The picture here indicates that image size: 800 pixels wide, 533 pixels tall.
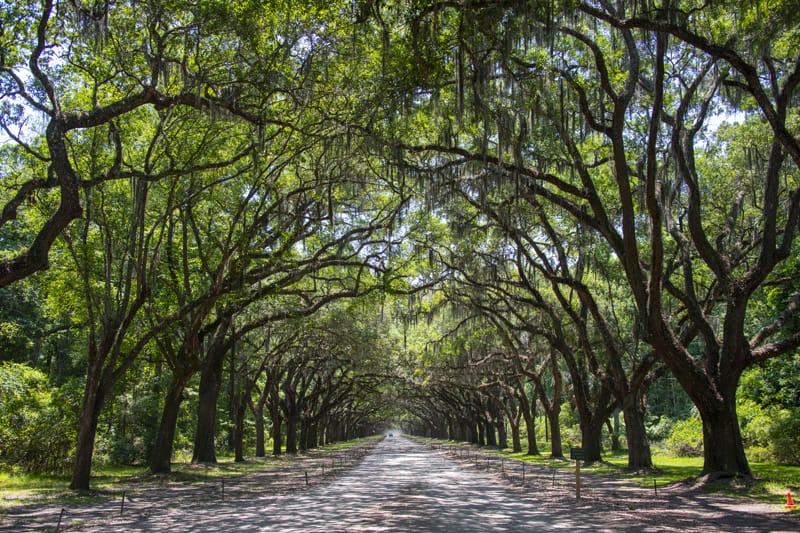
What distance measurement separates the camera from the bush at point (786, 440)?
65.6 feet

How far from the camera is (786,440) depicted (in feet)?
66.1

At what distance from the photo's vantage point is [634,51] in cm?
1046

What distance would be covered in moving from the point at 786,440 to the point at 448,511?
15.7 metres

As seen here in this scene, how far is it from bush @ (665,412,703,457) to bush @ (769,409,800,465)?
6585 millimetres

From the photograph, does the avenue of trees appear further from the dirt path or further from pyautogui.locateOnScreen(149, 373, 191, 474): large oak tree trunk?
the dirt path

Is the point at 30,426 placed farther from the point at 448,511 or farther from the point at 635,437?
the point at 635,437

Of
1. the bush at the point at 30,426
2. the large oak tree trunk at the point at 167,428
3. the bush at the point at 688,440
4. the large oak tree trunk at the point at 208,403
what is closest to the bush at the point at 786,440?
the bush at the point at 688,440

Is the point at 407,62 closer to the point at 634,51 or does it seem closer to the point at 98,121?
the point at 634,51

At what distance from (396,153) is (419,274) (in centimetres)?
1138

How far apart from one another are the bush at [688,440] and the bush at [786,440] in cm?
658

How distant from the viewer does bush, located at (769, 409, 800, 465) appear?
20000 millimetres

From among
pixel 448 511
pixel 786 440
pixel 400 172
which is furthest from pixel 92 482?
pixel 786 440

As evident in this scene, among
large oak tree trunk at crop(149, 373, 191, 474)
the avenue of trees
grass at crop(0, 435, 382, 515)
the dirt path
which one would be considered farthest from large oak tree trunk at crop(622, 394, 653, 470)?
large oak tree trunk at crop(149, 373, 191, 474)

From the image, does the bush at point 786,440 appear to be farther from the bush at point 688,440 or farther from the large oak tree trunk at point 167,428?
the large oak tree trunk at point 167,428
